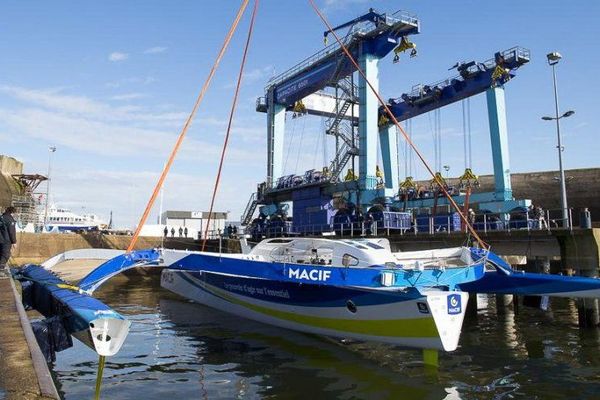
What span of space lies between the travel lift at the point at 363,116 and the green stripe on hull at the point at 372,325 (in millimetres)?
16921

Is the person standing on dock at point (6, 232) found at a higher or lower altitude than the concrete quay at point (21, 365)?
higher

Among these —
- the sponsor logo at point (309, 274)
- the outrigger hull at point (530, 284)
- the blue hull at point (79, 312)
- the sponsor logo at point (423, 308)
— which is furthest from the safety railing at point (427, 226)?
the blue hull at point (79, 312)

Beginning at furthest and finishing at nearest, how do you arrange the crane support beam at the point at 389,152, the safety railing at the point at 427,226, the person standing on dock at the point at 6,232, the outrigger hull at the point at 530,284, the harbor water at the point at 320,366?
the crane support beam at the point at 389,152
the safety railing at the point at 427,226
the person standing on dock at the point at 6,232
the outrigger hull at the point at 530,284
the harbor water at the point at 320,366

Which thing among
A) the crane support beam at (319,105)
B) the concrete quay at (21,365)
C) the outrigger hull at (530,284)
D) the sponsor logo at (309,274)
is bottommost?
the concrete quay at (21,365)

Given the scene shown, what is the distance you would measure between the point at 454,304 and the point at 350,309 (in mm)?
2425

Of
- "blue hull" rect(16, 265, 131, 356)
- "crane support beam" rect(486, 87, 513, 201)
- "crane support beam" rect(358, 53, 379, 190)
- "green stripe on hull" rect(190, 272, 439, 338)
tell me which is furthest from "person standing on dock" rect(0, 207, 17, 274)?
"crane support beam" rect(486, 87, 513, 201)

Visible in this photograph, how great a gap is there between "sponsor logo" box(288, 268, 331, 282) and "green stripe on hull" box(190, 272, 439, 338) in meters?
1.16

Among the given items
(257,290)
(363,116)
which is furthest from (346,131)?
(257,290)

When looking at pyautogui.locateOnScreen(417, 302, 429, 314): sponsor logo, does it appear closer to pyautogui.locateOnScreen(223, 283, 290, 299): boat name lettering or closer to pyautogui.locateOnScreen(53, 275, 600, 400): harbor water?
Result: pyautogui.locateOnScreen(53, 275, 600, 400): harbor water

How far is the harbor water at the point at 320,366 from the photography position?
8906 mm

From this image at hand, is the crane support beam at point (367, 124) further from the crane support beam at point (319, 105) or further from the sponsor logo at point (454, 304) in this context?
the sponsor logo at point (454, 304)

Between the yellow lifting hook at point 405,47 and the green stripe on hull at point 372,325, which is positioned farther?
the yellow lifting hook at point 405,47

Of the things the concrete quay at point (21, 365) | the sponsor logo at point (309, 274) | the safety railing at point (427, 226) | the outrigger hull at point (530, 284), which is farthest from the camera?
the safety railing at point (427, 226)

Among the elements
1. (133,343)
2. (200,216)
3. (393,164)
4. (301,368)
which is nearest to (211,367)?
(301,368)
